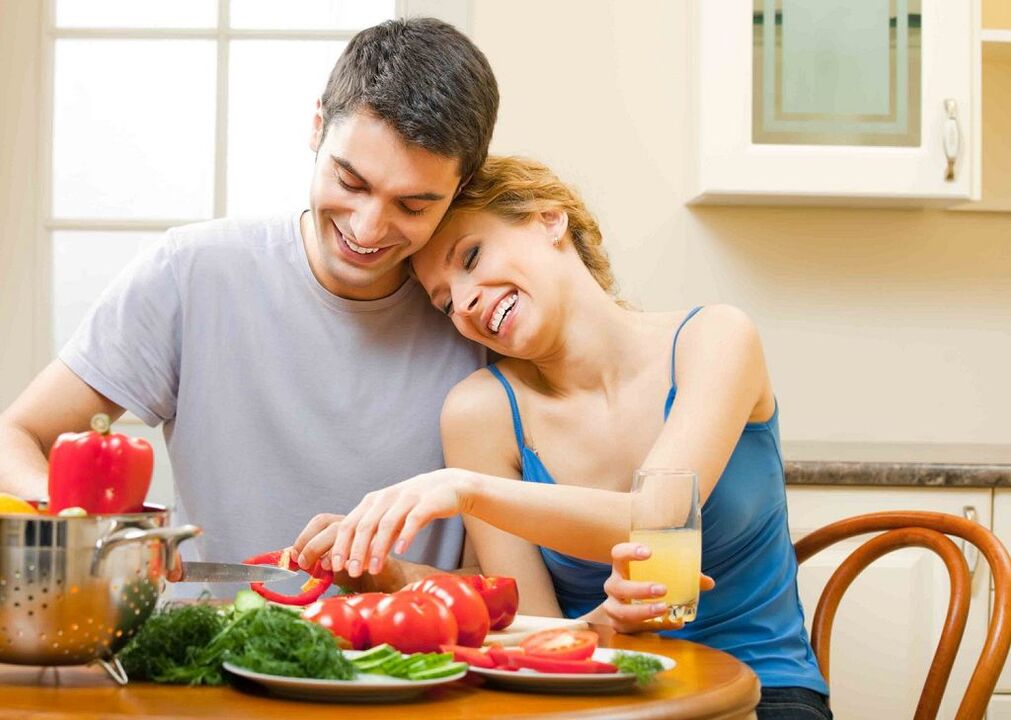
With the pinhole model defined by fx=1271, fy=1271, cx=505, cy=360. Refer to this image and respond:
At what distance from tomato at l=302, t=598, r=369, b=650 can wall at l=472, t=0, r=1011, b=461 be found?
1.97 metres

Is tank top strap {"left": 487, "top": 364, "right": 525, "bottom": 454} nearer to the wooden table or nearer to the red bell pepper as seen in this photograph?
the wooden table

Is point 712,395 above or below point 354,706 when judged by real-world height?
above

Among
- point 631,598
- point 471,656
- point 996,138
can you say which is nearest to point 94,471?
point 471,656

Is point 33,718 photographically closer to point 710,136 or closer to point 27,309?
point 710,136

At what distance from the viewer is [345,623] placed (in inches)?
42.7

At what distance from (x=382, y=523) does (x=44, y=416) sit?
750 millimetres

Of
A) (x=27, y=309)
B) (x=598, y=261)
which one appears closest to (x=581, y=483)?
(x=598, y=261)

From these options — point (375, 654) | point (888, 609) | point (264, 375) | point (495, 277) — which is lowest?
point (888, 609)

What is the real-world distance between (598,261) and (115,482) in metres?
1.04

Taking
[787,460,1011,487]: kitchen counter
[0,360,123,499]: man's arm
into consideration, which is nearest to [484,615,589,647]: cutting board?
[0,360,123,499]: man's arm

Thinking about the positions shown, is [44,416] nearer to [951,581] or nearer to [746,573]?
[746,573]

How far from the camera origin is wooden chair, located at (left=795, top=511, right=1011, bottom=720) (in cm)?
150

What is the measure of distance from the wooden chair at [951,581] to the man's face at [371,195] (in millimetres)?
715

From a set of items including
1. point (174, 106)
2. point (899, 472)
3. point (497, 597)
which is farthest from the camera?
point (174, 106)
